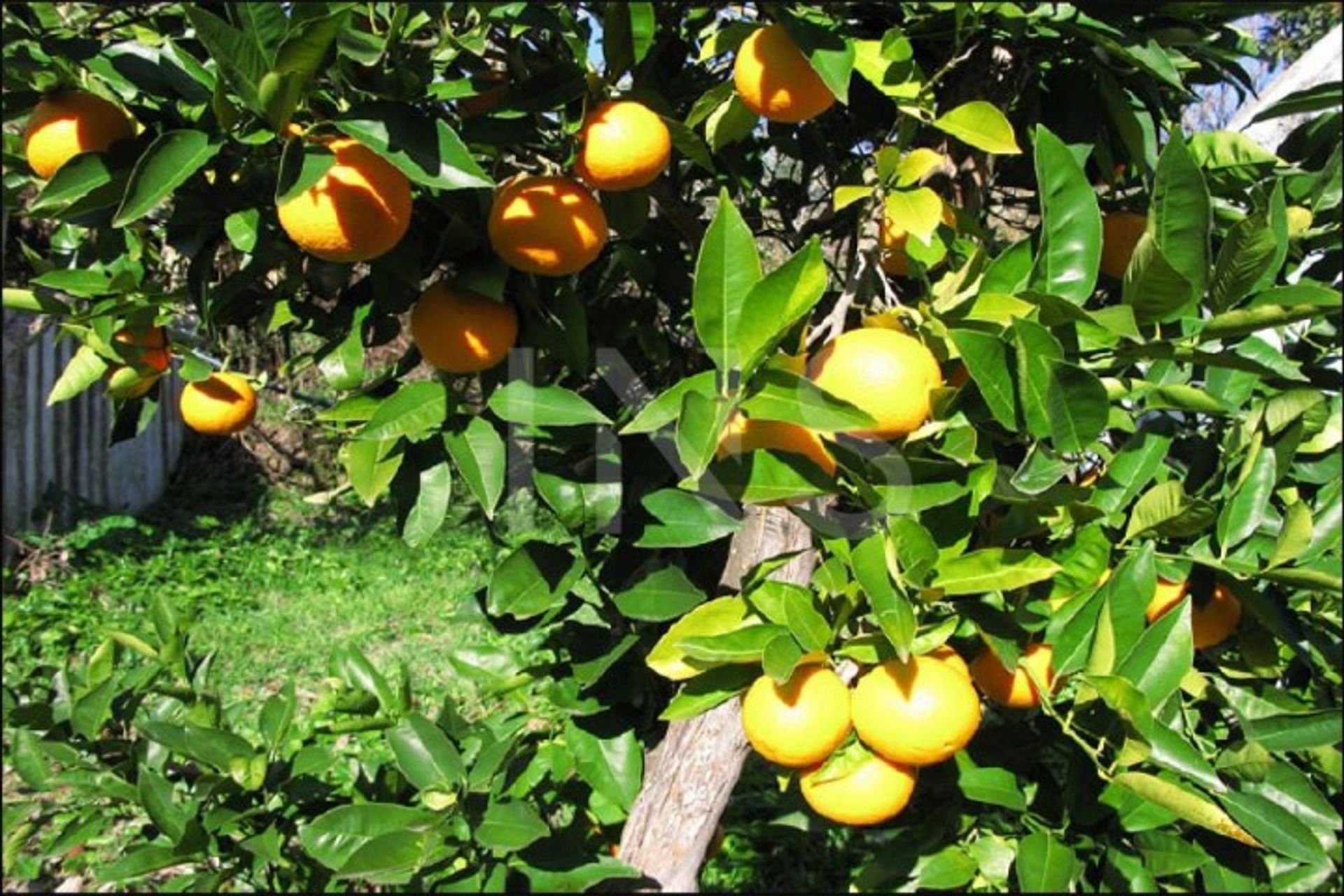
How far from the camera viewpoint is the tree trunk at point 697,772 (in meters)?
0.91

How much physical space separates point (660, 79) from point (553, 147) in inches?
7.6

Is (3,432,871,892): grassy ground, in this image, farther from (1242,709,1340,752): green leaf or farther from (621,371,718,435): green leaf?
(621,371,718,435): green leaf

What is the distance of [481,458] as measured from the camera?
0.69 m

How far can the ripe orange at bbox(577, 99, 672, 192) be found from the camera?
2.10 feet

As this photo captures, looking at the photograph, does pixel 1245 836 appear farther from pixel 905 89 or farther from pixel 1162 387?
pixel 905 89

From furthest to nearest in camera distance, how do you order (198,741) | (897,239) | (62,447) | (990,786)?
(62,447) → (198,741) → (990,786) → (897,239)

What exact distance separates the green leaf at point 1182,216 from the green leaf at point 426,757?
2.49 ft

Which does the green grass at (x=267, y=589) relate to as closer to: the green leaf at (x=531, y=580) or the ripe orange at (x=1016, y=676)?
the green leaf at (x=531, y=580)

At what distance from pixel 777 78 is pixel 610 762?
64 centimetres

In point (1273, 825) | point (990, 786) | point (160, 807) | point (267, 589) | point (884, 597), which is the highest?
point (884, 597)

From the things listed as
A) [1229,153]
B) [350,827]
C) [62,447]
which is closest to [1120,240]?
[1229,153]

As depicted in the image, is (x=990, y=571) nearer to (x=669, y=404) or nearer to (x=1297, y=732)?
(x=669, y=404)

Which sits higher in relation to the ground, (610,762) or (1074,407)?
(1074,407)

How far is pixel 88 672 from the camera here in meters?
1.24
